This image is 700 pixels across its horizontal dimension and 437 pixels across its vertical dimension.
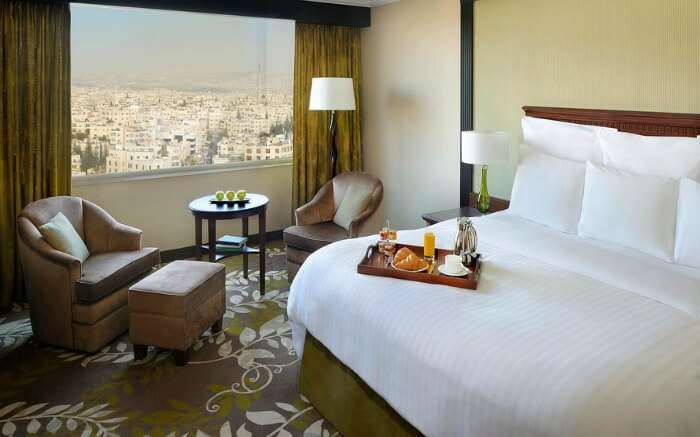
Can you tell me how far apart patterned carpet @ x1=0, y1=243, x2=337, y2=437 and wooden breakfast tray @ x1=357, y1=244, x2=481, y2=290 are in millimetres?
854

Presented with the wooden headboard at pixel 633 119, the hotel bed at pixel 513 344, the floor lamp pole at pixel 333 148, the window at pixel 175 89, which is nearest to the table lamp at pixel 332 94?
the floor lamp pole at pixel 333 148

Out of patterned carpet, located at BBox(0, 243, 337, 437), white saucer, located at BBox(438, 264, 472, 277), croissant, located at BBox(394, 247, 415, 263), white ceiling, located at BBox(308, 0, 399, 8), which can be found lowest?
patterned carpet, located at BBox(0, 243, 337, 437)

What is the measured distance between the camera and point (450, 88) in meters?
5.24

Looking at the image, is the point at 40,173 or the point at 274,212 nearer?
the point at 40,173

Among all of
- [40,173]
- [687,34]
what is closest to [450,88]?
[687,34]

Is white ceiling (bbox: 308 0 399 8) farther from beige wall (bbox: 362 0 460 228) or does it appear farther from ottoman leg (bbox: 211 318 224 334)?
ottoman leg (bbox: 211 318 224 334)

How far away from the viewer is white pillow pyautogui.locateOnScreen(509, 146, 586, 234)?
142 inches

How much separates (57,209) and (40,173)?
669 millimetres

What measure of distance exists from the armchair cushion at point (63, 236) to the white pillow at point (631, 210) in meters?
3.38

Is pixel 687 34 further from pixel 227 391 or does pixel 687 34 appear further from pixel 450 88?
pixel 227 391

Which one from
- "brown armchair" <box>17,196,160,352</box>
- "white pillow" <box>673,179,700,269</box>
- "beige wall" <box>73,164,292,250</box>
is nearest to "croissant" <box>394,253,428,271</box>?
"white pillow" <box>673,179,700,269</box>

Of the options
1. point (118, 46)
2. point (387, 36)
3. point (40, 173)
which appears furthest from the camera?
point (387, 36)

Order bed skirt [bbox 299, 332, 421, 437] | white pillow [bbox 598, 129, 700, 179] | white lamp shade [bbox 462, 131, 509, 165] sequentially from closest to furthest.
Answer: bed skirt [bbox 299, 332, 421, 437] → white pillow [bbox 598, 129, 700, 179] → white lamp shade [bbox 462, 131, 509, 165]

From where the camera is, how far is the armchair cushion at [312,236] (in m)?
4.62
